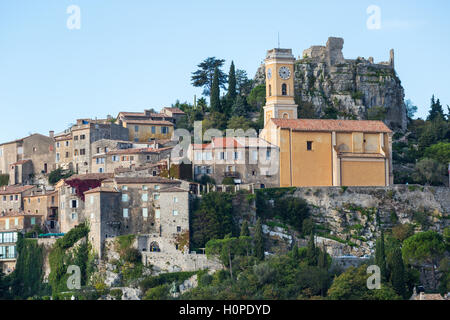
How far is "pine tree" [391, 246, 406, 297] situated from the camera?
7931 cm

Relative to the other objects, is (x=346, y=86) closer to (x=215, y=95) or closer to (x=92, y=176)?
(x=215, y=95)

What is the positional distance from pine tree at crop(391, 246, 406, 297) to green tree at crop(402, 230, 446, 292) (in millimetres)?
3955

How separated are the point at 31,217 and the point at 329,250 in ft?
72.3

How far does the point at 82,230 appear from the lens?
85.9 m

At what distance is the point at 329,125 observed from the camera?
95.3 metres

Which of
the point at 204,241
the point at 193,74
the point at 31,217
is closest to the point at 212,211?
the point at 204,241

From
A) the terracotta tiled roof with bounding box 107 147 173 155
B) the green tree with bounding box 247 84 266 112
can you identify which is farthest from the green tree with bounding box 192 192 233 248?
the green tree with bounding box 247 84 266 112

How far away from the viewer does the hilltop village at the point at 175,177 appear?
84.6 m

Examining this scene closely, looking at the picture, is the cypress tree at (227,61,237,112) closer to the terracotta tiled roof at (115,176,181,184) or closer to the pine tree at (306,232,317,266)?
the terracotta tiled roof at (115,176,181,184)

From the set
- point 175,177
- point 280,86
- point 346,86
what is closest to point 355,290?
point 175,177

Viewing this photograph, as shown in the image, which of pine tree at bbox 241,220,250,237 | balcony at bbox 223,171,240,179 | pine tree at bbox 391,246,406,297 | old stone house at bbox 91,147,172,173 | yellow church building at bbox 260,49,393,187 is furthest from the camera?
old stone house at bbox 91,147,172,173

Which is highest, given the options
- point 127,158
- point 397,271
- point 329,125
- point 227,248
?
point 329,125

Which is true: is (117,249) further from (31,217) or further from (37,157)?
(37,157)

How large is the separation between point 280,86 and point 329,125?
6.89 m
